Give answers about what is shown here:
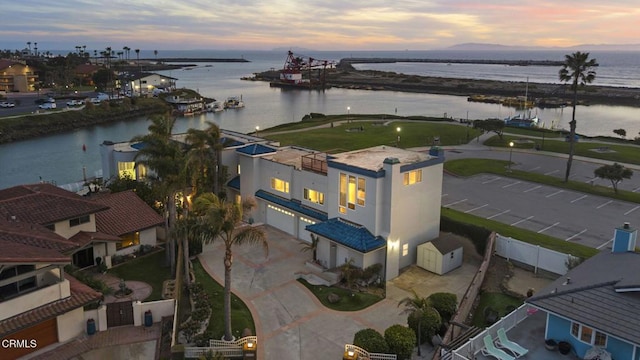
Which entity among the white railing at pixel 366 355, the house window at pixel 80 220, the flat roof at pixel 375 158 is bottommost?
the white railing at pixel 366 355

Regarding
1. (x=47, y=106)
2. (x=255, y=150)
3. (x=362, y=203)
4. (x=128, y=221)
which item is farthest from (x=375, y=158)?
(x=47, y=106)

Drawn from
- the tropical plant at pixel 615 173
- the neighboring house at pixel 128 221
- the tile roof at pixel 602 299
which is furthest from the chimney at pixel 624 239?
the neighboring house at pixel 128 221

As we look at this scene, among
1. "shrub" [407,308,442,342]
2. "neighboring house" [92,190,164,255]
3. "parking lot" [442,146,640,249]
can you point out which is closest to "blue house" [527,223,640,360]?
"shrub" [407,308,442,342]

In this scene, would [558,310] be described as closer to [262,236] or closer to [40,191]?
[262,236]

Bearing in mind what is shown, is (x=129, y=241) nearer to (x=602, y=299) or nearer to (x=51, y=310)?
(x=51, y=310)

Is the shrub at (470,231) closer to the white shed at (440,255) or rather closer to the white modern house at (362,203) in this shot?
the white modern house at (362,203)
